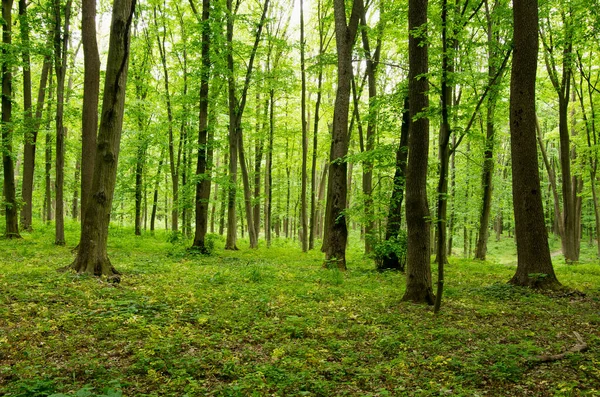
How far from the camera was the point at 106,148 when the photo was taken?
8555 millimetres

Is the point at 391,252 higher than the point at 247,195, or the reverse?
the point at 247,195

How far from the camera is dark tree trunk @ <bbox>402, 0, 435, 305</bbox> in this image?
7.39 metres

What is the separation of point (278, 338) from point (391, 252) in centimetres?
675

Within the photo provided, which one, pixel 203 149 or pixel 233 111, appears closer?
pixel 203 149

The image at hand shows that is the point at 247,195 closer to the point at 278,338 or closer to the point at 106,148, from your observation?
the point at 106,148

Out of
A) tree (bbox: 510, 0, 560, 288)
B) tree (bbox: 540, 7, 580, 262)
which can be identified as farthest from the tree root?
tree (bbox: 540, 7, 580, 262)

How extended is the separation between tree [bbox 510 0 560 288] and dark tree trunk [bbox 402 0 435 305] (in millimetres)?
3037

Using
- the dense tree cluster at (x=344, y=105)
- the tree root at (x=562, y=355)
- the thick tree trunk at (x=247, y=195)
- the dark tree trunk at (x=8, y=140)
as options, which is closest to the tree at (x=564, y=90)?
the dense tree cluster at (x=344, y=105)

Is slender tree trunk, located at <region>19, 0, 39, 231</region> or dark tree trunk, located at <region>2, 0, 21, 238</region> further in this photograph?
dark tree trunk, located at <region>2, 0, 21, 238</region>

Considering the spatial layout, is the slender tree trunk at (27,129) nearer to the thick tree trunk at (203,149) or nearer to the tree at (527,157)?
the thick tree trunk at (203,149)

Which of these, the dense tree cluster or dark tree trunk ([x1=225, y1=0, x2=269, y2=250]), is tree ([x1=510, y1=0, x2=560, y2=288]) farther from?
dark tree trunk ([x1=225, y1=0, x2=269, y2=250])

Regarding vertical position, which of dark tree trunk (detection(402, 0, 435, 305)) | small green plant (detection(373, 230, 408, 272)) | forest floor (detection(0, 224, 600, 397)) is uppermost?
dark tree trunk (detection(402, 0, 435, 305))

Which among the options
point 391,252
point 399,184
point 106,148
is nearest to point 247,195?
point 391,252

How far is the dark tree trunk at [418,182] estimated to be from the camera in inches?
291
